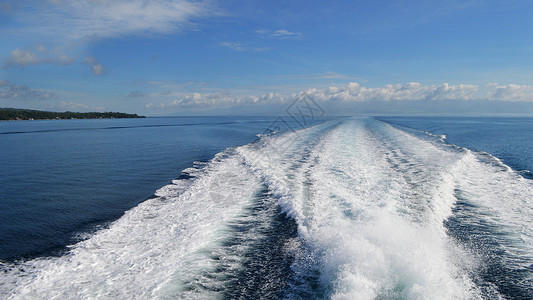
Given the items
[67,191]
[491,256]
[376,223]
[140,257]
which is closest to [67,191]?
[67,191]

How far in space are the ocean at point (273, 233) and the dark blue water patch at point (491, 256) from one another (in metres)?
0.03

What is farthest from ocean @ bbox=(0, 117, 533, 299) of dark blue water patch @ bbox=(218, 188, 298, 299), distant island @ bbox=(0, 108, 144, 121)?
distant island @ bbox=(0, 108, 144, 121)

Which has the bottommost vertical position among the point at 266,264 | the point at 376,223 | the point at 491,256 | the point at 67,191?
the point at 491,256

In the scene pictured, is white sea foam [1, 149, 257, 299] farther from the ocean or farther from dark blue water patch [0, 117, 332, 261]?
dark blue water patch [0, 117, 332, 261]

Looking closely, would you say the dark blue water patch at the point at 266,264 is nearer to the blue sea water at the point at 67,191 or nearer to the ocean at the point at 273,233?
the ocean at the point at 273,233

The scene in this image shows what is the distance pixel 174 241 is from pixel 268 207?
3057 mm

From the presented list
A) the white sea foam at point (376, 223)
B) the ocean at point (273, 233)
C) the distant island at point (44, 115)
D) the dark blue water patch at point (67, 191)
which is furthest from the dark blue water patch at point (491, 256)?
the distant island at point (44, 115)

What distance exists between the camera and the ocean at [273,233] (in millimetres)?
4863

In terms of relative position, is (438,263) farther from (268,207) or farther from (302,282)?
(268,207)

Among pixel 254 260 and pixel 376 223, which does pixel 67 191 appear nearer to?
pixel 254 260

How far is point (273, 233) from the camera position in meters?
6.94

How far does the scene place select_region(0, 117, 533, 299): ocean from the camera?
16.0ft

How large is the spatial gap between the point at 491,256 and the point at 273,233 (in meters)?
4.38

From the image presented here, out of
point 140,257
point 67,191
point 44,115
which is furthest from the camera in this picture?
point 44,115
